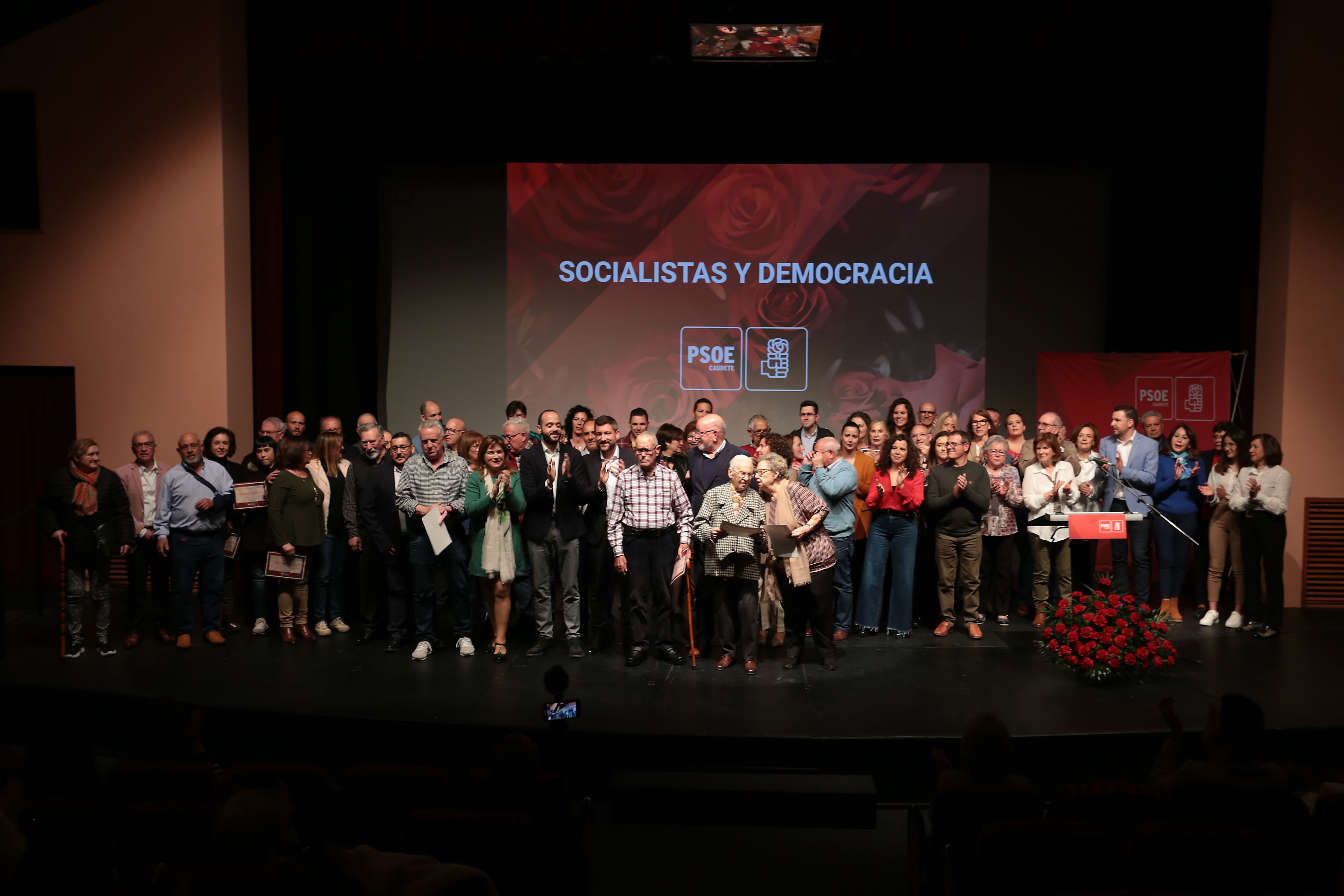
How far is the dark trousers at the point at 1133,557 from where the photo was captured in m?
7.04

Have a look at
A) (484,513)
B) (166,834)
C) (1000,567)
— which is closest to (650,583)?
(484,513)

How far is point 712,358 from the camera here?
29.7 ft

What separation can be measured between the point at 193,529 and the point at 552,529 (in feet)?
7.80

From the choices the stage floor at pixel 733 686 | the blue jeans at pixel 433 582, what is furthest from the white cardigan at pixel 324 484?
the stage floor at pixel 733 686

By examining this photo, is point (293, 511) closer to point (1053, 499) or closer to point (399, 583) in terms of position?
point (399, 583)

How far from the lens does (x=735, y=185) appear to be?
29.6 feet

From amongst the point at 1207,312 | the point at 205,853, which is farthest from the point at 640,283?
the point at 205,853

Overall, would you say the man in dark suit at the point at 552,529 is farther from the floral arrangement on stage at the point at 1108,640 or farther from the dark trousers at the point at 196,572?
the floral arrangement on stage at the point at 1108,640

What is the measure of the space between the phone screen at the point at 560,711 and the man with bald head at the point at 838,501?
2.96 meters

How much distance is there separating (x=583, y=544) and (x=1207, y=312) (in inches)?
250

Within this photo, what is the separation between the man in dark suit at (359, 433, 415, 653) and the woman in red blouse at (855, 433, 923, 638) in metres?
3.17

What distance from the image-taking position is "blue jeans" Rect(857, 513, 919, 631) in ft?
21.6

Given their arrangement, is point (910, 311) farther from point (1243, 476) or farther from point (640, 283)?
point (1243, 476)

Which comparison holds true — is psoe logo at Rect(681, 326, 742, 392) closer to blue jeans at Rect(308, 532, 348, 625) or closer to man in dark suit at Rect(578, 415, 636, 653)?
man in dark suit at Rect(578, 415, 636, 653)
